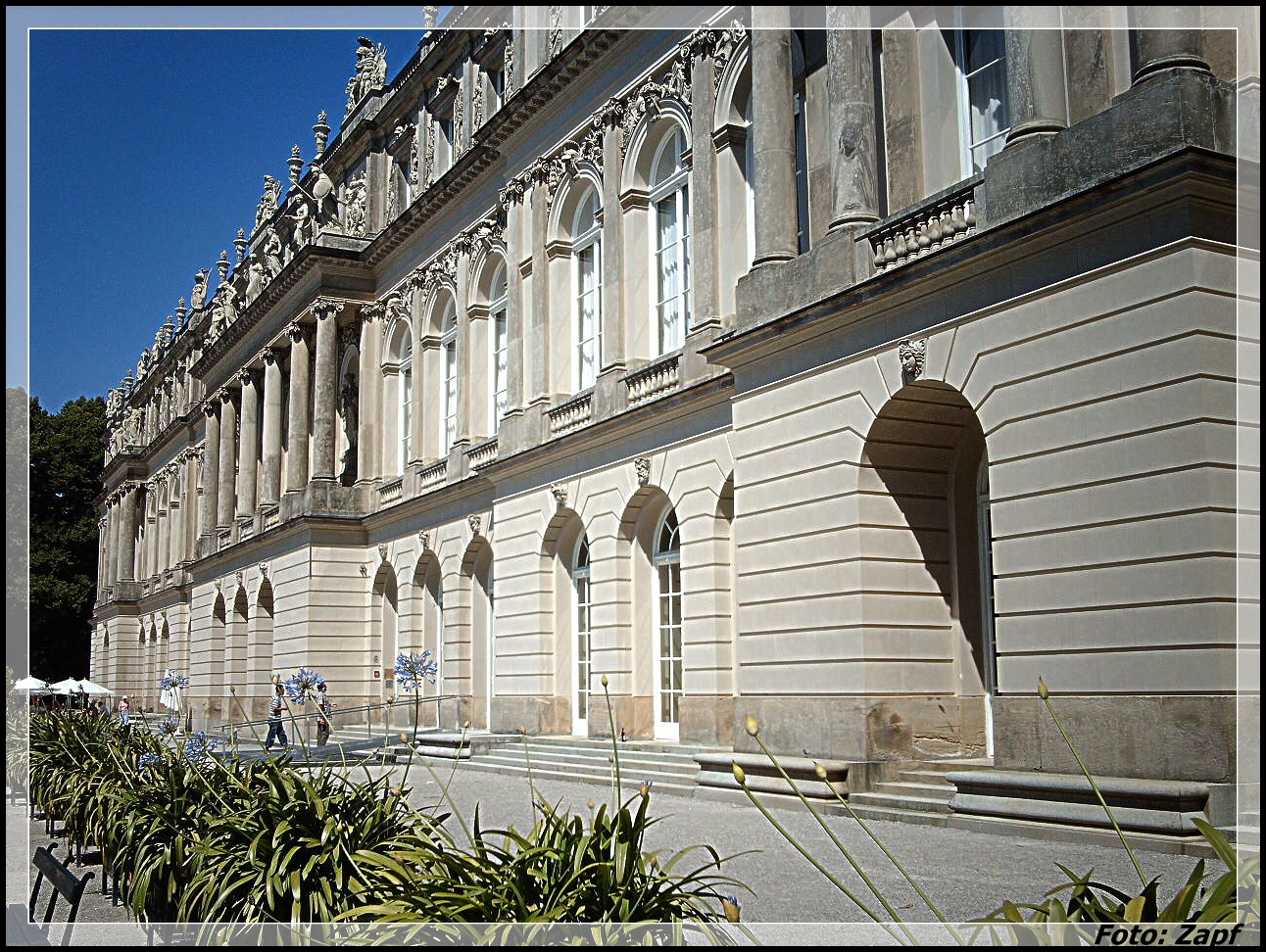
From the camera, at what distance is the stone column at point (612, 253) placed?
23.8 meters

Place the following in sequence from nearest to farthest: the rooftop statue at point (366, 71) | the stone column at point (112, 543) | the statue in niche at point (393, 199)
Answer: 1. the statue in niche at point (393, 199)
2. the rooftop statue at point (366, 71)
3. the stone column at point (112, 543)

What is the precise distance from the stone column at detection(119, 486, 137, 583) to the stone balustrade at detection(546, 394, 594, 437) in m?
52.1

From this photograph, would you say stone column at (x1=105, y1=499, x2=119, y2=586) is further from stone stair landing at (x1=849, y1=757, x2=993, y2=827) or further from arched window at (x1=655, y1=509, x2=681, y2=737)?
stone stair landing at (x1=849, y1=757, x2=993, y2=827)

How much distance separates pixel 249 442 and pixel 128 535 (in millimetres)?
28524

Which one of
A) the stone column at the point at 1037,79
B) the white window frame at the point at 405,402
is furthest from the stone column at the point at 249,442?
the stone column at the point at 1037,79

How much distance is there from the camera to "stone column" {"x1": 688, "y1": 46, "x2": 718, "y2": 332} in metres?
Answer: 21.0

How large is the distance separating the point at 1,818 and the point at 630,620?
759 inches

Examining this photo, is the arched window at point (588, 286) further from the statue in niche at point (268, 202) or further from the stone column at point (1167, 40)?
the statue in niche at point (268, 202)

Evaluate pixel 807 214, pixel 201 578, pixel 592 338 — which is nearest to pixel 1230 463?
pixel 807 214

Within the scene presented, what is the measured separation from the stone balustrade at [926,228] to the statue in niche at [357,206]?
26.6 m

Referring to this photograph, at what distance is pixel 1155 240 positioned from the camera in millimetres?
12219

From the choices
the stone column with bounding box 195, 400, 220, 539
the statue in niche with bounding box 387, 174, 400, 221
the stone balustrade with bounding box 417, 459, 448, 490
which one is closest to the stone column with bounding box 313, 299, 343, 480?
the statue in niche with bounding box 387, 174, 400, 221

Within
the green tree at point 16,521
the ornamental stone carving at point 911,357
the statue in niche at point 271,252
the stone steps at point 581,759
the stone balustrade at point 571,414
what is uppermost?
the statue in niche at point 271,252

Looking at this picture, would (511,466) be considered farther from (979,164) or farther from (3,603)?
(3,603)
